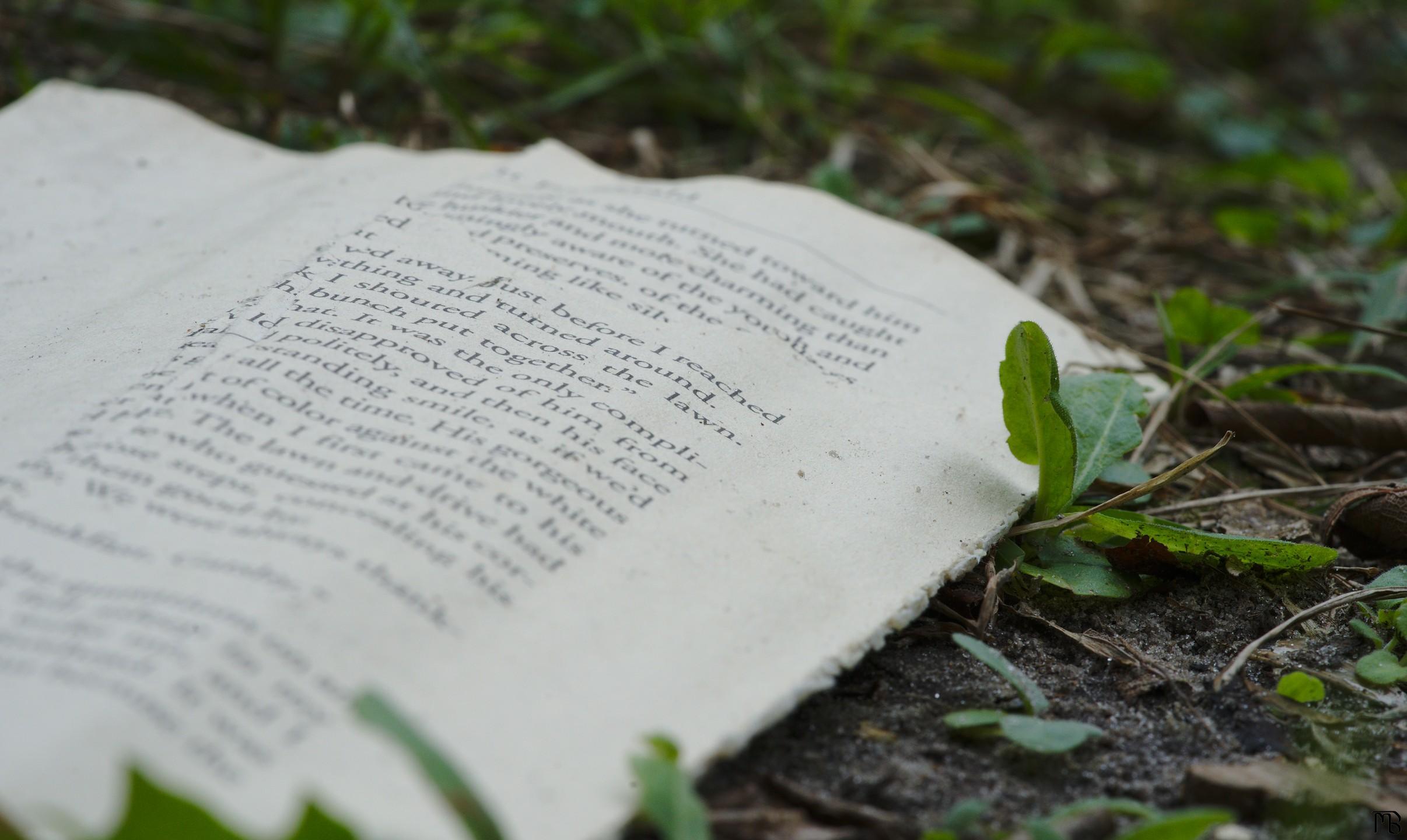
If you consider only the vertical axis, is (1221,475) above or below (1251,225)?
below

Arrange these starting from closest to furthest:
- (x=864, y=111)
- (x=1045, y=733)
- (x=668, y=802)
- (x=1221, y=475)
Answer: (x=668, y=802)
(x=1045, y=733)
(x=1221, y=475)
(x=864, y=111)

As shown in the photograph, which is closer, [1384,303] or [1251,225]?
[1384,303]

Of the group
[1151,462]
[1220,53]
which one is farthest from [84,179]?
[1220,53]

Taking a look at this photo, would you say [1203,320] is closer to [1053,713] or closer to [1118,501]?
[1118,501]

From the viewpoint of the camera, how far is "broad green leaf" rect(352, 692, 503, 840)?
1.70ft

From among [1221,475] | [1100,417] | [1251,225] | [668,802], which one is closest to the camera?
[668,802]

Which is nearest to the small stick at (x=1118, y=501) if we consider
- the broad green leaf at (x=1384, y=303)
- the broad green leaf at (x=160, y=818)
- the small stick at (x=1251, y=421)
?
the small stick at (x=1251, y=421)

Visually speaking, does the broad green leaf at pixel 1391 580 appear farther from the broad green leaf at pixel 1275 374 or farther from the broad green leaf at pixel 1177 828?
the broad green leaf at pixel 1177 828

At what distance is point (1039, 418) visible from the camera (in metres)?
0.89

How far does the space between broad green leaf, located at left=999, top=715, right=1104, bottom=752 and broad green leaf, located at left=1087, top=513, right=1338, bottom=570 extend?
0.22 meters

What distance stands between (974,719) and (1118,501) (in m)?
0.28

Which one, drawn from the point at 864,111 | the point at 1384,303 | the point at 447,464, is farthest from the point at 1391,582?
the point at 864,111

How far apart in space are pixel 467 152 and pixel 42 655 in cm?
84

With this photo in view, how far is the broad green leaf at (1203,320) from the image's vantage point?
1.21m
